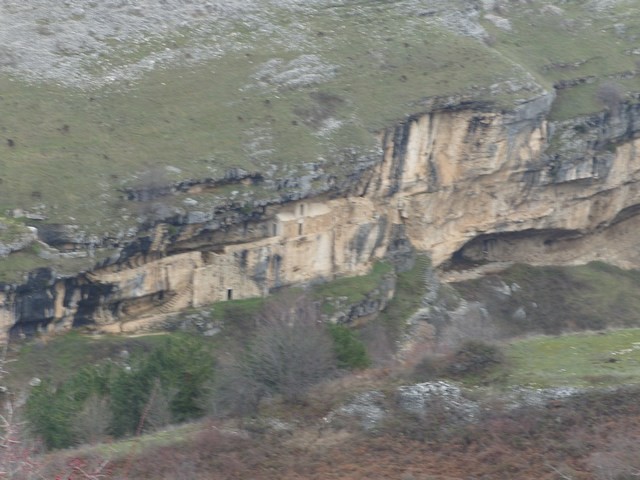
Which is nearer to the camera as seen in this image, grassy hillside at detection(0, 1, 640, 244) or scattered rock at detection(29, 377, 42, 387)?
Result: scattered rock at detection(29, 377, 42, 387)

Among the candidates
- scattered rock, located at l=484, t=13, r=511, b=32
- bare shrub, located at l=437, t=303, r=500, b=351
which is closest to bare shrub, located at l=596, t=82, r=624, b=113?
scattered rock, located at l=484, t=13, r=511, b=32

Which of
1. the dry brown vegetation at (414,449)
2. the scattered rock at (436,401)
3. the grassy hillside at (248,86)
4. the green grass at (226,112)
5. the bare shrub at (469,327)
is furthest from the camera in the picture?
the bare shrub at (469,327)

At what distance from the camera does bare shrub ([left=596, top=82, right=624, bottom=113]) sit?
5531 centimetres

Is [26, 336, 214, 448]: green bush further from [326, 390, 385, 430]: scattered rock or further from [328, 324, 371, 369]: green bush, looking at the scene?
[326, 390, 385, 430]: scattered rock

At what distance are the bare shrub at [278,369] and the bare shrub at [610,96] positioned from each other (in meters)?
27.4

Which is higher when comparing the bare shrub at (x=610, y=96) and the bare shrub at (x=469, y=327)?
the bare shrub at (x=610, y=96)

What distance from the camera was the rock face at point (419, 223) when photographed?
42781 millimetres

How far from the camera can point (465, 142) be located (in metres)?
52.0

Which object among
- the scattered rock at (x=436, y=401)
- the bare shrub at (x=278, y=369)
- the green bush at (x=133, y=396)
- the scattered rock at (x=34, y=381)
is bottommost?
the scattered rock at (x=34, y=381)

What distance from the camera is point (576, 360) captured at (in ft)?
96.1

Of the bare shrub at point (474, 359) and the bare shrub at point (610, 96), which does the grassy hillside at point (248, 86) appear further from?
the bare shrub at point (474, 359)

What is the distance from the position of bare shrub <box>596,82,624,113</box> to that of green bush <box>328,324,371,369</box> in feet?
82.2

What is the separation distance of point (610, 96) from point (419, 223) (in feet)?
35.9

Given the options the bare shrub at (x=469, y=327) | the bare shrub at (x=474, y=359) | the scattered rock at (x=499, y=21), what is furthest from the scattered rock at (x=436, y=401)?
the scattered rock at (x=499, y=21)
